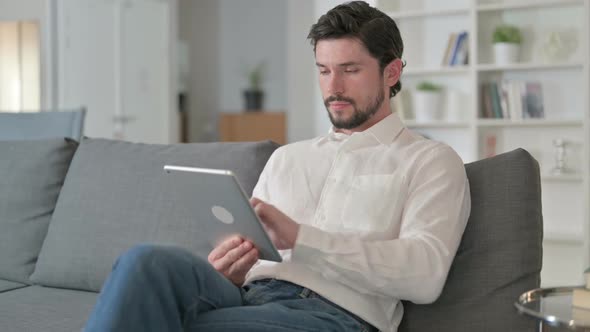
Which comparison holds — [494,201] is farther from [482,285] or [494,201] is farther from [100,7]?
[100,7]

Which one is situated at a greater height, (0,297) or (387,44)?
(387,44)

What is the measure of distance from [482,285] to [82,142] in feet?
4.50

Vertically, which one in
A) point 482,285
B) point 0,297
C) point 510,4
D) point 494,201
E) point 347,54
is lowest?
point 0,297

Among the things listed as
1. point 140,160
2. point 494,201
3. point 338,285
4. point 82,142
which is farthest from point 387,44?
point 82,142

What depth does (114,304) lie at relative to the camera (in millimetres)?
1345

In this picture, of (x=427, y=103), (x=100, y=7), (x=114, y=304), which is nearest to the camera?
(x=114, y=304)

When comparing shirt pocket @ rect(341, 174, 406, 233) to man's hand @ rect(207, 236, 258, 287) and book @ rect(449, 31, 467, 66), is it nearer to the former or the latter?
man's hand @ rect(207, 236, 258, 287)

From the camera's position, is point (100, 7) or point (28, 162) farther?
point (100, 7)

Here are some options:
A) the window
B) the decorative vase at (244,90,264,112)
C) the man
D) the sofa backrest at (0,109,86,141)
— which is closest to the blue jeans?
the man

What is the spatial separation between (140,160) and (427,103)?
2.79 m

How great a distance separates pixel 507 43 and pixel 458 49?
33 cm

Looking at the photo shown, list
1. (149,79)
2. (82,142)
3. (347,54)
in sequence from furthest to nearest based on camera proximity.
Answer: (149,79)
(82,142)
(347,54)

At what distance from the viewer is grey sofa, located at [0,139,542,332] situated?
1.70m

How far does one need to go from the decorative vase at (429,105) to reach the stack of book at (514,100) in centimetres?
31
